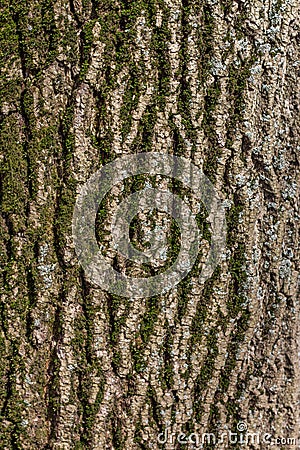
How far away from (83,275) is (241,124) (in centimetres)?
58

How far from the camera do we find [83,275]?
1.44 metres

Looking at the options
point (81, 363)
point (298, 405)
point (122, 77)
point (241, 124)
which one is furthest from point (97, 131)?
point (298, 405)

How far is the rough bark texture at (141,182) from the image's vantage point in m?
1.38

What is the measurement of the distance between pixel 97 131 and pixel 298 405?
3.39 feet

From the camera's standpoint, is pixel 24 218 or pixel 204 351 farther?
pixel 204 351

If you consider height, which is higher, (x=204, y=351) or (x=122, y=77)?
(x=122, y=77)

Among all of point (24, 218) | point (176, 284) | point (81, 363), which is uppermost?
point (24, 218)

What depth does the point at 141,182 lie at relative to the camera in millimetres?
1442

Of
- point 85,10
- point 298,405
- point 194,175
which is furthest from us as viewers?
point 298,405

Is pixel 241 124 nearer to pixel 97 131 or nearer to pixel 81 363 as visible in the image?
pixel 97 131

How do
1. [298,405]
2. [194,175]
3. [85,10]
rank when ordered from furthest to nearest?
1. [298,405]
2. [194,175]
3. [85,10]

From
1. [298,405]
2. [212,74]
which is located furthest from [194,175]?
[298,405]

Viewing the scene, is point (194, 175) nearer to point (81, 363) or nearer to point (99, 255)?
point (99, 255)

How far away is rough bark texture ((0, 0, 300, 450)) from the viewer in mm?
1381
